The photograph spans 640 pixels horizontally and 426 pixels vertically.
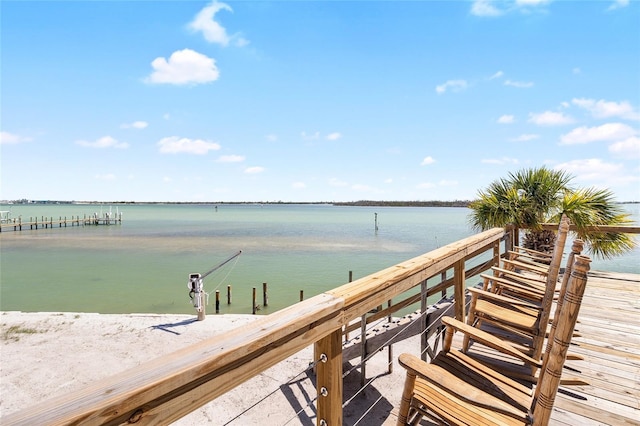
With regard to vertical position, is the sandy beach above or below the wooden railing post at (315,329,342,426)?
below

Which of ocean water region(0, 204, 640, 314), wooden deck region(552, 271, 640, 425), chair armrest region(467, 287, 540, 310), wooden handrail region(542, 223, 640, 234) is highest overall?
wooden handrail region(542, 223, 640, 234)

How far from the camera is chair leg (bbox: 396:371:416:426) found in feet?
5.59

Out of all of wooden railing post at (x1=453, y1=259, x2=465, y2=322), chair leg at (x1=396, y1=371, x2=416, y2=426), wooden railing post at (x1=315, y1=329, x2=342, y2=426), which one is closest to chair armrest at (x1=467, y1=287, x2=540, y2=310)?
wooden railing post at (x1=453, y1=259, x2=465, y2=322)

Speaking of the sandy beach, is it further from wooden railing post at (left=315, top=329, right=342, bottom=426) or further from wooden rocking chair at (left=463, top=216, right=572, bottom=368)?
wooden railing post at (left=315, top=329, right=342, bottom=426)

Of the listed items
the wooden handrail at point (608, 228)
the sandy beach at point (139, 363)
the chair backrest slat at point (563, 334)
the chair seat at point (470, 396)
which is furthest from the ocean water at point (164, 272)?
the chair backrest slat at point (563, 334)

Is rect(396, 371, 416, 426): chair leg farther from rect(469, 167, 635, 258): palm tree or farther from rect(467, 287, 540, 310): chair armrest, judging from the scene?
rect(469, 167, 635, 258): palm tree

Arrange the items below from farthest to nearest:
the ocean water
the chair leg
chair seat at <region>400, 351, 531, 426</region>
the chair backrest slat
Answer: the ocean water < the chair leg < chair seat at <region>400, 351, 531, 426</region> < the chair backrest slat

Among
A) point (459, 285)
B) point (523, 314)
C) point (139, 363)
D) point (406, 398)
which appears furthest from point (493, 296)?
point (139, 363)

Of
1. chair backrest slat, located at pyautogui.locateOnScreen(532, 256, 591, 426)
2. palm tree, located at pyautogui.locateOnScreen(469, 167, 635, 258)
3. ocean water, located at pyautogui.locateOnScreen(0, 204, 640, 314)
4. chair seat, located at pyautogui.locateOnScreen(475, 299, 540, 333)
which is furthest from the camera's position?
ocean water, located at pyautogui.locateOnScreen(0, 204, 640, 314)

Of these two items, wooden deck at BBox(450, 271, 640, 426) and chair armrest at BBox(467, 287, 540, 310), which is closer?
wooden deck at BBox(450, 271, 640, 426)

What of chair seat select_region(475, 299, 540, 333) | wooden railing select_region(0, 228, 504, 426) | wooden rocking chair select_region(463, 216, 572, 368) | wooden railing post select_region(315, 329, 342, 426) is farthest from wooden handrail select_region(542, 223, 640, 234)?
wooden railing post select_region(315, 329, 342, 426)

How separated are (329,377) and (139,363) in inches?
251

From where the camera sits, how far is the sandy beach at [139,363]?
5081mm

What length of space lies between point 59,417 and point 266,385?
582cm
